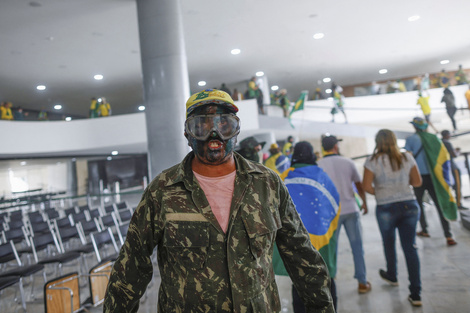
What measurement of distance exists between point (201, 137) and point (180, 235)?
1.22ft

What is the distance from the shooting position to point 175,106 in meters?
5.80

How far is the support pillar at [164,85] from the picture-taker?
19.0 ft

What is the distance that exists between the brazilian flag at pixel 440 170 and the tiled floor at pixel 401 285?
560 millimetres

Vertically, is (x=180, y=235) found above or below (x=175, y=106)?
below

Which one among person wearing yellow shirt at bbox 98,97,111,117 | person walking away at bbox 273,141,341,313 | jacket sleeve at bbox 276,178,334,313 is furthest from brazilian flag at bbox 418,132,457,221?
person wearing yellow shirt at bbox 98,97,111,117

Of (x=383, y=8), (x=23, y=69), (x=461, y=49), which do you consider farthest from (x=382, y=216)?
(x=461, y=49)

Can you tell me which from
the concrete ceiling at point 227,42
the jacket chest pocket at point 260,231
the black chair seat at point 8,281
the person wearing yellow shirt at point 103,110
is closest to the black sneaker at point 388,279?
the jacket chest pocket at point 260,231

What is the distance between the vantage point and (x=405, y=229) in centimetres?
300

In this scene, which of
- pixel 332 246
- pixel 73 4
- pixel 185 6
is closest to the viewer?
pixel 332 246

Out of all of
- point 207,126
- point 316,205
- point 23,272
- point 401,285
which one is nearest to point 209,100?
point 207,126

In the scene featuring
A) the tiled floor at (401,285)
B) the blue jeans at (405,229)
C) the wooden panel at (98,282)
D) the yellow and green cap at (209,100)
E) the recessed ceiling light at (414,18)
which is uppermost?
the recessed ceiling light at (414,18)

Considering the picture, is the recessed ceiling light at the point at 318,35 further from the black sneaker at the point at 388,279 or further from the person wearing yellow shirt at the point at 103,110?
the black sneaker at the point at 388,279

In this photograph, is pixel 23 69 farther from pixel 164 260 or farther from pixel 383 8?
pixel 164 260

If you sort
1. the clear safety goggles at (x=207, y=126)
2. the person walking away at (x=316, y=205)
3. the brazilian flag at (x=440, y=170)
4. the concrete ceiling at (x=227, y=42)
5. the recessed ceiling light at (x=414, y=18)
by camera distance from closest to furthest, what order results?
the clear safety goggles at (x=207, y=126) → the person walking away at (x=316, y=205) → the brazilian flag at (x=440, y=170) → the concrete ceiling at (x=227, y=42) → the recessed ceiling light at (x=414, y=18)
